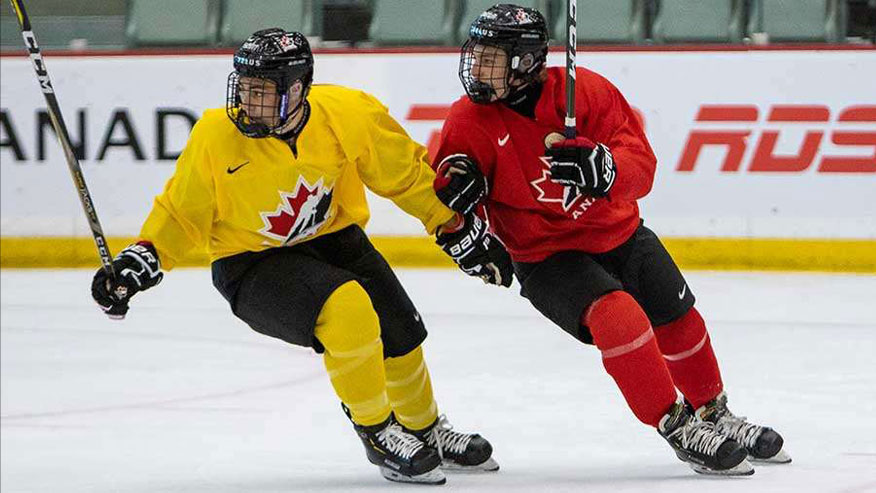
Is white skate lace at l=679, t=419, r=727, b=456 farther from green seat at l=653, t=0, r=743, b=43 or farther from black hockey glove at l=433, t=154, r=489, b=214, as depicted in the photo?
green seat at l=653, t=0, r=743, b=43

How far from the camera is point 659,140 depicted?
20.2 feet

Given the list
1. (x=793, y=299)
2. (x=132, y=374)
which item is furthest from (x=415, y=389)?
(x=793, y=299)

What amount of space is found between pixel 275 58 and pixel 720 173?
349 centimetres

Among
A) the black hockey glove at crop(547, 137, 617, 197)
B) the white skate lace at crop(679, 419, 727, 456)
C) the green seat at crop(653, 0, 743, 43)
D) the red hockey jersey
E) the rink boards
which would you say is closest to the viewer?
the black hockey glove at crop(547, 137, 617, 197)

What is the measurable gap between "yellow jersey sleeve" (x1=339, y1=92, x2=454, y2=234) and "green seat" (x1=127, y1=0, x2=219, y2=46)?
3.94m

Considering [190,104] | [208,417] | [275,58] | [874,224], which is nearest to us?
[275,58]

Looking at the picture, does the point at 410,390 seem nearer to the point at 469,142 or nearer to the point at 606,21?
the point at 469,142

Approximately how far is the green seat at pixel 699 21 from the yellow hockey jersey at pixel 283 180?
340 cm

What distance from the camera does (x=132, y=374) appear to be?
4.66 meters

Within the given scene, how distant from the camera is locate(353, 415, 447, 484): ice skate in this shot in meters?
3.04

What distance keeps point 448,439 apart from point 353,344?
42cm

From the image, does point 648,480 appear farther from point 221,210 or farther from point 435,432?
point 221,210

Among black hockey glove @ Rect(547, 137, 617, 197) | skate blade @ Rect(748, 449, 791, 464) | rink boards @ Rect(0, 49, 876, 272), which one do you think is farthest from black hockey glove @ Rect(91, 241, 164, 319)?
rink boards @ Rect(0, 49, 876, 272)

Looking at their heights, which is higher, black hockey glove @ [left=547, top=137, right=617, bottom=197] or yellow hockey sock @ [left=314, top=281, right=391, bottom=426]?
black hockey glove @ [left=547, top=137, right=617, bottom=197]
